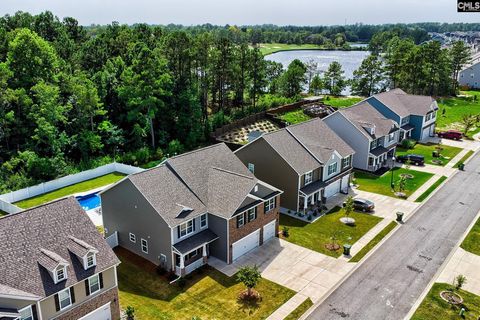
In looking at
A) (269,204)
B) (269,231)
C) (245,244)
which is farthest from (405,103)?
(245,244)

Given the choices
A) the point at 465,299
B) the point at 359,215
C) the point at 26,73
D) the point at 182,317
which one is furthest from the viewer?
the point at 26,73

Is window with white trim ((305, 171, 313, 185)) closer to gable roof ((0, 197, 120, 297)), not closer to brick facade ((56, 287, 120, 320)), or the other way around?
gable roof ((0, 197, 120, 297))

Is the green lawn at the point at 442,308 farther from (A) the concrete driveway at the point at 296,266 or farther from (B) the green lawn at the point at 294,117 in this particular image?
(B) the green lawn at the point at 294,117

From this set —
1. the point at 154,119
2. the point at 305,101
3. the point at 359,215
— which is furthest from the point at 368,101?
the point at 154,119

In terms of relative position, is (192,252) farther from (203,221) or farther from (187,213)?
(187,213)

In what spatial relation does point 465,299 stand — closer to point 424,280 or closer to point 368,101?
point 424,280

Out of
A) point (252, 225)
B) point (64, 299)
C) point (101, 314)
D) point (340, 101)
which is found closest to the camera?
point (64, 299)
